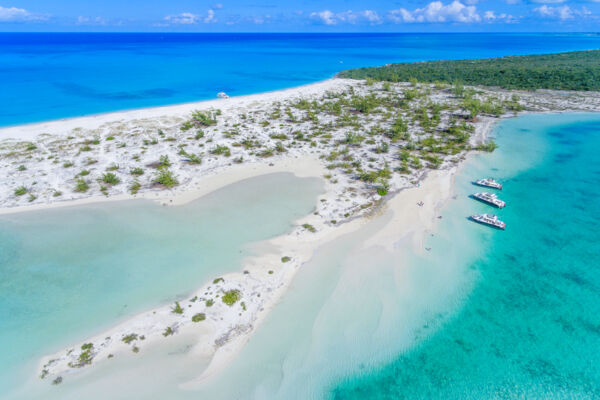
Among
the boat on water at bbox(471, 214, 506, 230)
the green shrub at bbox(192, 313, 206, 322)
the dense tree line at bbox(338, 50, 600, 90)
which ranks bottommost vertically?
the green shrub at bbox(192, 313, 206, 322)

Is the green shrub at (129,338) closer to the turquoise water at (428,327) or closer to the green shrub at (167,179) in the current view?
the turquoise water at (428,327)

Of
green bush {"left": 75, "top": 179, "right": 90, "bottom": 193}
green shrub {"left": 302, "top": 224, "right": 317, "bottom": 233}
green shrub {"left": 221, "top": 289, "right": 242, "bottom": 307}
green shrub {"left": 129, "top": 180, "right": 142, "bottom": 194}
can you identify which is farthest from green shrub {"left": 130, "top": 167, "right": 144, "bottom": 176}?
green shrub {"left": 221, "top": 289, "right": 242, "bottom": 307}

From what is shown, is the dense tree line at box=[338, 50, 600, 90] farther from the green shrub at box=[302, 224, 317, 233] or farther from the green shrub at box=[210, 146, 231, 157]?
the green shrub at box=[302, 224, 317, 233]

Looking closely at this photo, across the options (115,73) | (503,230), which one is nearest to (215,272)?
(503,230)

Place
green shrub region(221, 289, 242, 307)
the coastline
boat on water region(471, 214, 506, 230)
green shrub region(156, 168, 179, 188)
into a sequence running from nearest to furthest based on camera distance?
green shrub region(221, 289, 242, 307), boat on water region(471, 214, 506, 230), green shrub region(156, 168, 179, 188), the coastline

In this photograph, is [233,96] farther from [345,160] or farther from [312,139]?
[345,160]

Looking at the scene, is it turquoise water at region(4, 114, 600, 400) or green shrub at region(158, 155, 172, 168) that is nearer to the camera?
turquoise water at region(4, 114, 600, 400)

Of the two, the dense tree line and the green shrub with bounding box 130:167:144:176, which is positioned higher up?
the dense tree line
